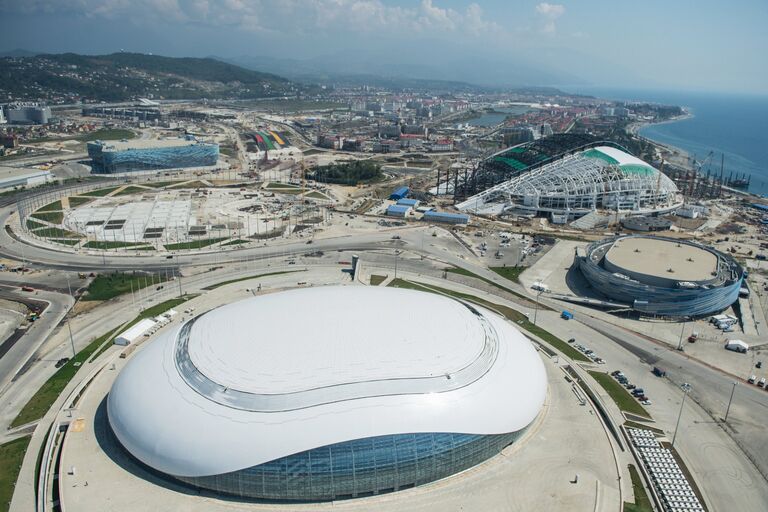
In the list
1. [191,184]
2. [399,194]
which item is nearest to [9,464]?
[399,194]

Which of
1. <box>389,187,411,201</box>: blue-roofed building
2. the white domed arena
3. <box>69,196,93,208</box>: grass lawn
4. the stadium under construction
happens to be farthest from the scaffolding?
<box>69,196,93,208</box>: grass lawn

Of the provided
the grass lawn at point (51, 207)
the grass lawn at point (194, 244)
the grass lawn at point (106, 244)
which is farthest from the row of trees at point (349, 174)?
the grass lawn at point (106, 244)

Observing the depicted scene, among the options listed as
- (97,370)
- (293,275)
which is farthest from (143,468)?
(293,275)

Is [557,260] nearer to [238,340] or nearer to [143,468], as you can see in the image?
[238,340]

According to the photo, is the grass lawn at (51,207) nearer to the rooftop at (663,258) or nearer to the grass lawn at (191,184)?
the grass lawn at (191,184)

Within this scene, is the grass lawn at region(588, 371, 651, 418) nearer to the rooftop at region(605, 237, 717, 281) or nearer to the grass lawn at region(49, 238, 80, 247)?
the rooftop at region(605, 237, 717, 281)

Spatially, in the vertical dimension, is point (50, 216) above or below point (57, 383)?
above

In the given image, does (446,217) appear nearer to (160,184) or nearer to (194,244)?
(194,244)
